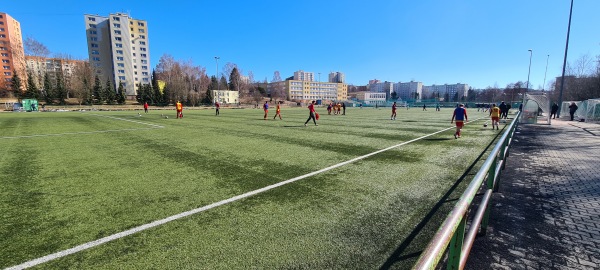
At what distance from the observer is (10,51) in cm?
8119

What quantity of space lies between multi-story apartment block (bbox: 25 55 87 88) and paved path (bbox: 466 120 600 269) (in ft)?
315

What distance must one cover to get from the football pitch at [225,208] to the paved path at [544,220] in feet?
2.46

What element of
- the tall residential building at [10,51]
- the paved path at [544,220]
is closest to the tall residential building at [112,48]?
the tall residential building at [10,51]

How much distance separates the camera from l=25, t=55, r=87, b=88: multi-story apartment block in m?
69.6

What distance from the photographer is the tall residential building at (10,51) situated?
68.6m

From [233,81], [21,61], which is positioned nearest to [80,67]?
[21,61]

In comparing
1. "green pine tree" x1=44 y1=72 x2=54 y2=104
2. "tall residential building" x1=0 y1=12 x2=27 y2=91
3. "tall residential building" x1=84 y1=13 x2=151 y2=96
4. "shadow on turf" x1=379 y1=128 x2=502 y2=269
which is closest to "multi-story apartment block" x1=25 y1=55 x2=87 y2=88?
"tall residential building" x1=0 y1=12 x2=27 y2=91

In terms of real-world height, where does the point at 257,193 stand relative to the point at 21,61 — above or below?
below

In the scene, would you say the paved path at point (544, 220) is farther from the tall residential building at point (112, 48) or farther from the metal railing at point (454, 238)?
the tall residential building at point (112, 48)

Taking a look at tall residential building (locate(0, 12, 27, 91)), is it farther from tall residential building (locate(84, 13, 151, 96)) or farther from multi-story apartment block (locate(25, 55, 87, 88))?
tall residential building (locate(84, 13, 151, 96))

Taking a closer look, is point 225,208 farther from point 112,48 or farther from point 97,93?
point 112,48

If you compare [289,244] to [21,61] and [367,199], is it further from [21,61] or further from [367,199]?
[21,61]

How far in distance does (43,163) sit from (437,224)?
10382mm

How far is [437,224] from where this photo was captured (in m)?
3.93
